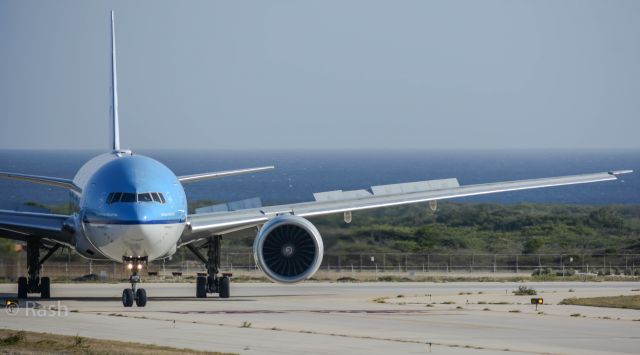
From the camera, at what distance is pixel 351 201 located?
41.9m

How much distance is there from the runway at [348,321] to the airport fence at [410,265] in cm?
1314

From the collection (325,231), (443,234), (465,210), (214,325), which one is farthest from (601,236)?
(214,325)

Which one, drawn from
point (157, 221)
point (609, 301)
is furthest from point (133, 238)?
point (609, 301)

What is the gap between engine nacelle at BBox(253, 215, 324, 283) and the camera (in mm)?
38625

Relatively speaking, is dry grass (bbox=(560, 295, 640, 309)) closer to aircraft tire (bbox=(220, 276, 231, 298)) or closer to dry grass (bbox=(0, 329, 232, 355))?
aircraft tire (bbox=(220, 276, 231, 298))

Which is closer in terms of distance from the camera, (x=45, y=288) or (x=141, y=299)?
(x=141, y=299)

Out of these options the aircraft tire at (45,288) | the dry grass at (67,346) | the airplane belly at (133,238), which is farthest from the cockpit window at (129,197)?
the aircraft tire at (45,288)

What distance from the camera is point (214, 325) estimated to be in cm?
3103

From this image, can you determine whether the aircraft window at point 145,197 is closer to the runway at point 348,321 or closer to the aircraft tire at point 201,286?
the runway at point 348,321

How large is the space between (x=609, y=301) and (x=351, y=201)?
8.73 m

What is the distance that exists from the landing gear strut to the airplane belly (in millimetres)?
4916

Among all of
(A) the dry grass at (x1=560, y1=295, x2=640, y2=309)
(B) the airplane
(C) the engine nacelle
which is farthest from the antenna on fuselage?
(A) the dry grass at (x1=560, y1=295, x2=640, y2=309)

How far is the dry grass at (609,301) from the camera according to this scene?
38.3 m

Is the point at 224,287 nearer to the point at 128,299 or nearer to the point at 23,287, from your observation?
the point at 128,299
